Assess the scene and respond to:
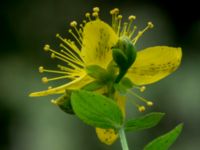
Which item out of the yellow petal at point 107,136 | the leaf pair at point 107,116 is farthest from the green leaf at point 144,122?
the yellow petal at point 107,136

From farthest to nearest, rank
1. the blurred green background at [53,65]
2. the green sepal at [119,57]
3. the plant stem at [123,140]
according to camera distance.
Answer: the blurred green background at [53,65], the green sepal at [119,57], the plant stem at [123,140]

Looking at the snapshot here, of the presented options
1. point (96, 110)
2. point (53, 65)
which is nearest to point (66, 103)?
point (96, 110)

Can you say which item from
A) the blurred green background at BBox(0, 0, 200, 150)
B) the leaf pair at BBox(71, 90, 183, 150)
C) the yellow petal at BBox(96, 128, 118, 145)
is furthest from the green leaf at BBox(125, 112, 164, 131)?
the blurred green background at BBox(0, 0, 200, 150)

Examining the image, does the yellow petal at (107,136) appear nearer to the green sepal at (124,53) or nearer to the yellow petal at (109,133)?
the yellow petal at (109,133)

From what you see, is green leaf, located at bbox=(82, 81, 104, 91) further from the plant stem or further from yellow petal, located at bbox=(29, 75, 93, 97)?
the plant stem

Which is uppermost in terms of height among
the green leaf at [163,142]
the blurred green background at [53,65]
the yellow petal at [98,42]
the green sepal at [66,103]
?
the blurred green background at [53,65]

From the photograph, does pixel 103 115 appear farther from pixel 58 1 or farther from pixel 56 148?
pixel 58 1

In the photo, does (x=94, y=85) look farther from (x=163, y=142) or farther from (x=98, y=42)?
(x=163, y=142)
